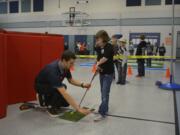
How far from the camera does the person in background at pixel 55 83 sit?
353 centimetres

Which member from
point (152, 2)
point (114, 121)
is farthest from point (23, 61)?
point (152, 2)

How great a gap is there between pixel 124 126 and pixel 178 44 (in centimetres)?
1795

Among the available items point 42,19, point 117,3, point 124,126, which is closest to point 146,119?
point 124,126

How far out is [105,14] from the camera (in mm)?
21938

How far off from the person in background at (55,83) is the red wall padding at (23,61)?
64 cm

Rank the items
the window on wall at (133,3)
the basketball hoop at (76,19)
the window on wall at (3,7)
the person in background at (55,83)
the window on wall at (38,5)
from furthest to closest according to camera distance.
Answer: the window on wall at (3,7)
the window on wall at (38,5)
the basketball hoop at (76,19)
the window on wall at (133,3)
the person in background at (55,83)

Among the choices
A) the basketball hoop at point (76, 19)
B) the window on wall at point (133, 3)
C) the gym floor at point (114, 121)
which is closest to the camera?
the gym floor at point (114, 121)

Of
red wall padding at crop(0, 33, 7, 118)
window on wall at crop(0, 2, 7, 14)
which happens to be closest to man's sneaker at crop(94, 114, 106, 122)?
red wall padding at crop(0, 33, 7, 118)

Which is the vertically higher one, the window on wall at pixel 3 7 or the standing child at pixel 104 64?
the window on wall at pixel 3 7

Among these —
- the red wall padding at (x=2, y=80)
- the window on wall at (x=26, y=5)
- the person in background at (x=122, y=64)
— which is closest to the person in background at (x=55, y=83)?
the red wall padding at (x=2, y=80)

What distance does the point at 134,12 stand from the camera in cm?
2077

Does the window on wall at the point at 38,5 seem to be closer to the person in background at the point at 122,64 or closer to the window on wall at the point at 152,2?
the window on wall at the point at 152,2

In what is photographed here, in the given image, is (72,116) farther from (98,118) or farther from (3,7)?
(3,7)

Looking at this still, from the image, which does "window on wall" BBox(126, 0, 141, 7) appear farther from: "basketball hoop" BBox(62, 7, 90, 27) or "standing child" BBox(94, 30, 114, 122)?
"standing child" BBox(94, 30, 114, 122)
